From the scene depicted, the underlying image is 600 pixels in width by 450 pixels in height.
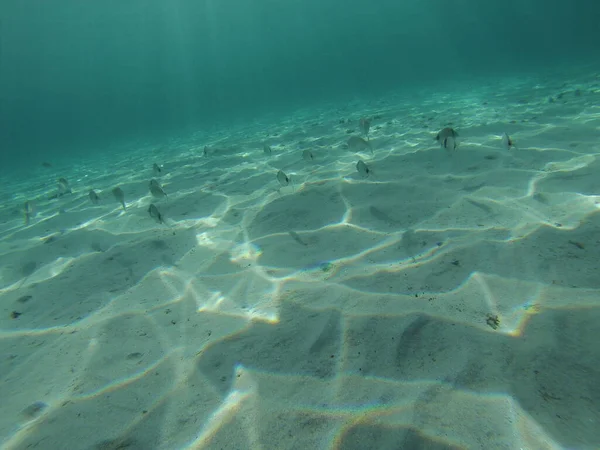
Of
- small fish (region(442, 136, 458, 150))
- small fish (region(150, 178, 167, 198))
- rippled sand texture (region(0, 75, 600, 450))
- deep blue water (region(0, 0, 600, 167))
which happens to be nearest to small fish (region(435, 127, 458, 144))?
small fish (region(442, 136, 458, 150))

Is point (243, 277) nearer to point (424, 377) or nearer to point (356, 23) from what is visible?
point (424, 377)

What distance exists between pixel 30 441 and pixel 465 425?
3.06 m

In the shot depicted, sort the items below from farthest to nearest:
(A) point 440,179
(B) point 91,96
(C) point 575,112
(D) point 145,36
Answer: (B) point 91,96
(D) point 145,36
(C) point 575,112
(A) point 440,179

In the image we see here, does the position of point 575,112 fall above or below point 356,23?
below

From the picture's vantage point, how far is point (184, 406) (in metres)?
2.32

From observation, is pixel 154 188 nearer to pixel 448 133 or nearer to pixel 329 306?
pixel 329 306

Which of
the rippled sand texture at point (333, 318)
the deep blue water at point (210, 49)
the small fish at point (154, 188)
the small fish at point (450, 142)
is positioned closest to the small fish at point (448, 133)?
the small fish at point (450, 142)

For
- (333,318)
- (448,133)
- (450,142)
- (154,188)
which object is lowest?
(333,318)

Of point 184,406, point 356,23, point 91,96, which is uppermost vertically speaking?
point 356,23

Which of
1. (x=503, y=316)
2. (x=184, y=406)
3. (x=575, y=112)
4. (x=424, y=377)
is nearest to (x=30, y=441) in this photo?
(x=184, y=406)

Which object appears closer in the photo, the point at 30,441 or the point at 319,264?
the point at 30,441

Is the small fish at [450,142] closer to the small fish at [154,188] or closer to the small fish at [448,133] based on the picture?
the small fish at [448,133]

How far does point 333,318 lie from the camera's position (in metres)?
2.90

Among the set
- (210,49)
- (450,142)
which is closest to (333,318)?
(450,142)
